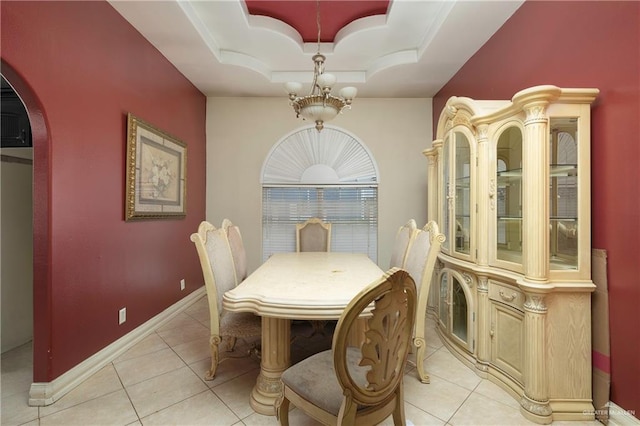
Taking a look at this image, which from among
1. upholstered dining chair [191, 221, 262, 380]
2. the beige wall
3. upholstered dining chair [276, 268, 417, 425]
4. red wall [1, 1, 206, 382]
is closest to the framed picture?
red wall [1, 1, 206, 382]

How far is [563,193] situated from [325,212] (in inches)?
108

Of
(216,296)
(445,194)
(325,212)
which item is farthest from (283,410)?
(325,212)

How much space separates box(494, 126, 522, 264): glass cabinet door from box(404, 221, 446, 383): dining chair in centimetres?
49

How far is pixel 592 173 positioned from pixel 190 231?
379 cm

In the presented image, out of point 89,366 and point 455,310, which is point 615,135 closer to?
point 455,310

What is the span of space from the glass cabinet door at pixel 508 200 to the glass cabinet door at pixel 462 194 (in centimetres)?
25

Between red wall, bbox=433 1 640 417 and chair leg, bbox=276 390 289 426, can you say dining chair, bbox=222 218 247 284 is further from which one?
red wall, bbox=433 1 640 417

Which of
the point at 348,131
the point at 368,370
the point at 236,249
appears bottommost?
the point at 368,370

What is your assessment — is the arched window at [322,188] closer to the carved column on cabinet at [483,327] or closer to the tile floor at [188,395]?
the tile floor at [188,395]

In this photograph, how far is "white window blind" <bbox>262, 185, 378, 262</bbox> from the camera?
13.4 ft

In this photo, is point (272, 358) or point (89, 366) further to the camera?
point (89, 366)

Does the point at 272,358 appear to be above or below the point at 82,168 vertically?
below

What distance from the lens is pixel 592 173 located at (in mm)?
1662

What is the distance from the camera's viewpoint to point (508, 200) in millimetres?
1993
